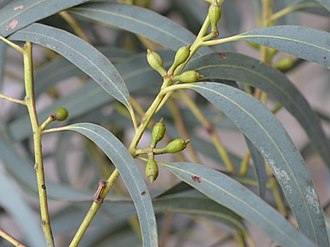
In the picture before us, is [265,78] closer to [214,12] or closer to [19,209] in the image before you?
[214,12]

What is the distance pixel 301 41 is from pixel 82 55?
0.15 metres

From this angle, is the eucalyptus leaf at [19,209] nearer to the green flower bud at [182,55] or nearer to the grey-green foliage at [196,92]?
the grey-green foliage at [196,92]

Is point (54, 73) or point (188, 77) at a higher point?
point (54, 73)

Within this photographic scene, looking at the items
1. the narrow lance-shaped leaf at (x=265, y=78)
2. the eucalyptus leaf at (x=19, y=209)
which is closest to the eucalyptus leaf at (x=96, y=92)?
→ the narrow lance-shaped leaf at (x=265, y=78)

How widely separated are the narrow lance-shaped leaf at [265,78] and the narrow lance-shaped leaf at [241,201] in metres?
0.08

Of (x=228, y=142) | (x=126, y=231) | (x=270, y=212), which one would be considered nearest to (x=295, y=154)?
(x=270, y=212)

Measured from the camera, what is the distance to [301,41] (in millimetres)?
451

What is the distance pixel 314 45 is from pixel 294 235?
132 mm

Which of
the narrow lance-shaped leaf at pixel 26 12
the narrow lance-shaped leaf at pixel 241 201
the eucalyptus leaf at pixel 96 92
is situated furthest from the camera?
the eucalyptus leaf at pixel 96 92

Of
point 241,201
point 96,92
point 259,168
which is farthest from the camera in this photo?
point 96,92

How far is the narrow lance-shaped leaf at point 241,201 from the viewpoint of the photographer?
40cm

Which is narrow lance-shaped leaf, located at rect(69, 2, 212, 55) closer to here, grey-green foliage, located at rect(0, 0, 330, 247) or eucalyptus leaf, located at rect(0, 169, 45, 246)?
grey-green foliage, located at rect(0, 0, 330, 247)

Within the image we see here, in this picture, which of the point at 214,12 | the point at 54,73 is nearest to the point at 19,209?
the point at 214,12

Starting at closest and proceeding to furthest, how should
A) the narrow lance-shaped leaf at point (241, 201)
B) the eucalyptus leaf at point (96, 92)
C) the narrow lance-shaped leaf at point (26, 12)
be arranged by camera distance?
1. the narrow lance-shaped leaf at point (241, 201)
2. the narrow lance-shaped leaf at point (26, 12)
3. the eucalyptus leaf at point (96, 92)
